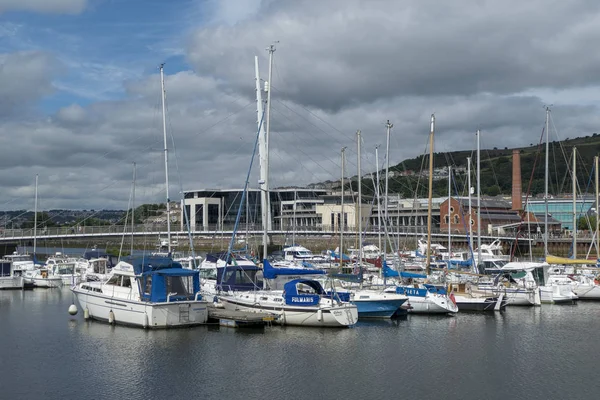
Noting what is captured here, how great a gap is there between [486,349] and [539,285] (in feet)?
74.0

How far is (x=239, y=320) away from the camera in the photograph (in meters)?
36.8

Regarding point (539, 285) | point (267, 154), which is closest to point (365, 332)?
point (267, 154)

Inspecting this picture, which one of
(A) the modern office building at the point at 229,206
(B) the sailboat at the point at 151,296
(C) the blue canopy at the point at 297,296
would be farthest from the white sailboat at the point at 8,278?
(A) the modern office building at the point at 229,206

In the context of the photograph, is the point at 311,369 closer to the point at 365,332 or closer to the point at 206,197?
the point at 365,332

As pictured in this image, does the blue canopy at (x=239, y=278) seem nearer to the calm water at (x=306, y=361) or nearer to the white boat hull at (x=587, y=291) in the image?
the calm water at (x=306, y=361)

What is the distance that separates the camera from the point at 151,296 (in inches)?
1441

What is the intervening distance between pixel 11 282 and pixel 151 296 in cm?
3195

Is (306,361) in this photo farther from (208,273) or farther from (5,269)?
(5,269)

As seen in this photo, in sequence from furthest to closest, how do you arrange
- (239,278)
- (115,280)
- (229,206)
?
1. (229,206)
2. (239,278)
3. (115,280)

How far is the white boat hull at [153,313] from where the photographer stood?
36.3 m

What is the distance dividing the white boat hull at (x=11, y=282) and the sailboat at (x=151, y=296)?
27401 mm

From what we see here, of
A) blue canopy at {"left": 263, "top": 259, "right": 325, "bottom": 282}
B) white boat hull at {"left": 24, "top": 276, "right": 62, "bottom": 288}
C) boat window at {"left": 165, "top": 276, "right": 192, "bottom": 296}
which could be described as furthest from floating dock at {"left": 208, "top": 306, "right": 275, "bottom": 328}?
white boat hull at {"left": 24, "top": 276, "right": 62, "bottom": 288}

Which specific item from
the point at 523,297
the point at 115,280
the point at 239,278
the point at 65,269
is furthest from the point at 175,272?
the point at 65,269

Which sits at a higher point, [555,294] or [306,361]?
[555,294]
